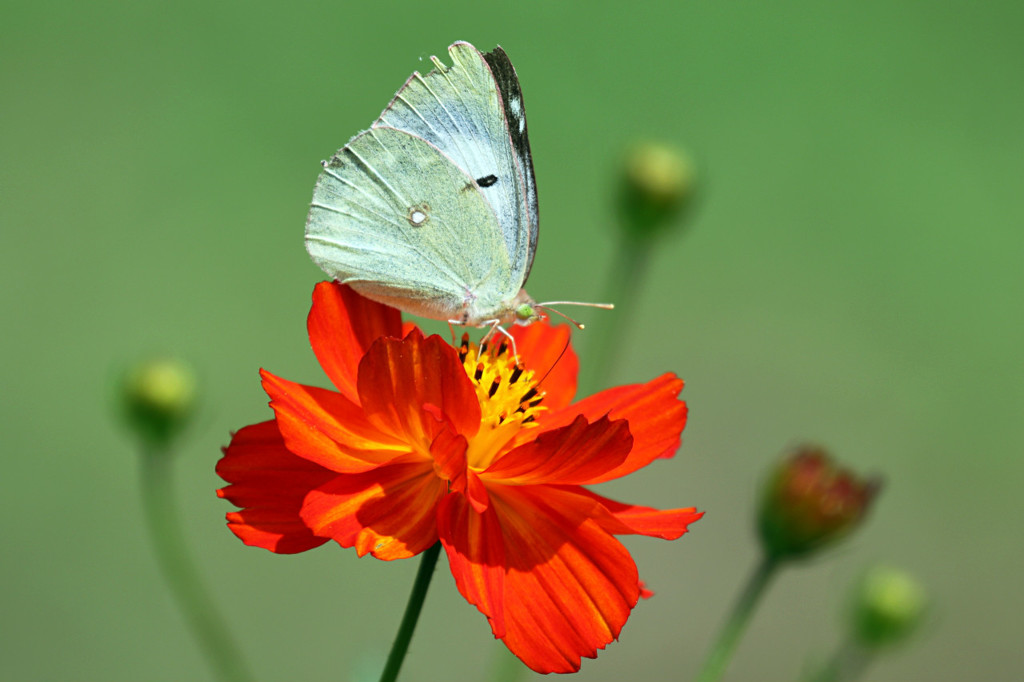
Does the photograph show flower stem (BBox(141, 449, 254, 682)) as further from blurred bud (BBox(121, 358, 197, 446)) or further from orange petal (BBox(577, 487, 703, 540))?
orange petal (BBox(577, 487, 703, 540))

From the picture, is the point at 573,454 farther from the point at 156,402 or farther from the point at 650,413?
the point at 156,402

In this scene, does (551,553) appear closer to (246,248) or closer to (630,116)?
(246,248)

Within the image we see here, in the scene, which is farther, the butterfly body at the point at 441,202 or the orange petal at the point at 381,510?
the butterfly body at the point at 441,202

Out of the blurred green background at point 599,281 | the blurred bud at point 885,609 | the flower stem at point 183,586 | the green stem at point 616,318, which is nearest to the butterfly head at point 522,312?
the green stem at point 616,318

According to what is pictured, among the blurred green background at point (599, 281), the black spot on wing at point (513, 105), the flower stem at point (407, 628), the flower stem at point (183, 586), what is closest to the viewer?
the flower stem at point (407, 628)

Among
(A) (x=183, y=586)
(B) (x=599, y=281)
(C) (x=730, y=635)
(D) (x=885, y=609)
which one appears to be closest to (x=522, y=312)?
(C) (x=730, y=635)

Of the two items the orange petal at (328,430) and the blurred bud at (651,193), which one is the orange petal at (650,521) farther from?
the blurred bud at (651,193)

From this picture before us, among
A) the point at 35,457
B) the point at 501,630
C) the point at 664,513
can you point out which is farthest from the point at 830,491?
the point at 35,457
